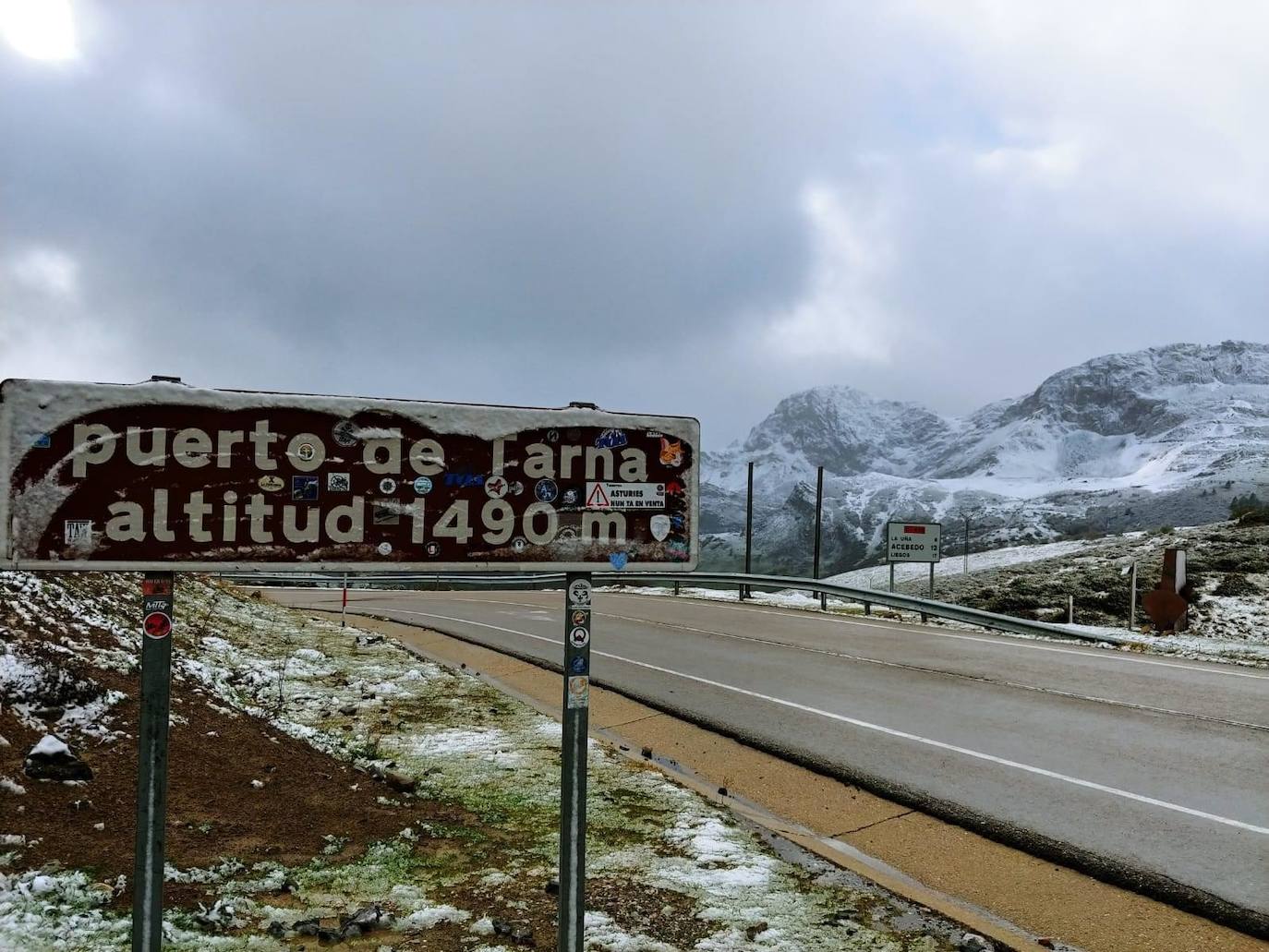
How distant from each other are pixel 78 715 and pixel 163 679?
333 centimetres

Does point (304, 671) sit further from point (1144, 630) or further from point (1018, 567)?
point (1018, 567)

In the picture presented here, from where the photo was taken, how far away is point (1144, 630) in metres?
17.8

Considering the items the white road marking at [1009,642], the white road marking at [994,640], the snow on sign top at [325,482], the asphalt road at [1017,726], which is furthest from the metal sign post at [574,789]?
the white road marking at [1009,642]

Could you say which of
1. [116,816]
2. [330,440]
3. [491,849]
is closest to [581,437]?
[330,440]

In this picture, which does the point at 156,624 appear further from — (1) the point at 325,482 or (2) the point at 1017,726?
(2) the point at 1017,726

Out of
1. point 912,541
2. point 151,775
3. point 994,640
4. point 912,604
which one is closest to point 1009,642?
point 994,640

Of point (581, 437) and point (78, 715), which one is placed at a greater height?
point (581, 437)

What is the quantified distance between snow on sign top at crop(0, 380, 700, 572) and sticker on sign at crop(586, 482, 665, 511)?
A: 0.04 feet

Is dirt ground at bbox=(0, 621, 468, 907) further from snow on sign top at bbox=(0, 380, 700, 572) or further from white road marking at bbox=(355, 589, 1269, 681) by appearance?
white road marking at bbox=(355, 589, 1269, 681)

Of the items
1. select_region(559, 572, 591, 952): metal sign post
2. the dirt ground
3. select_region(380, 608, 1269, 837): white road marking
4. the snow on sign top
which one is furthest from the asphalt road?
the snow on sign top

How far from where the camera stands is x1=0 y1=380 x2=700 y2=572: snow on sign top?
2859mm

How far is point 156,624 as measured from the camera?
9.39 feet

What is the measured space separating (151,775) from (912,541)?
23.0 metres

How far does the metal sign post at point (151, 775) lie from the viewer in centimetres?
279
